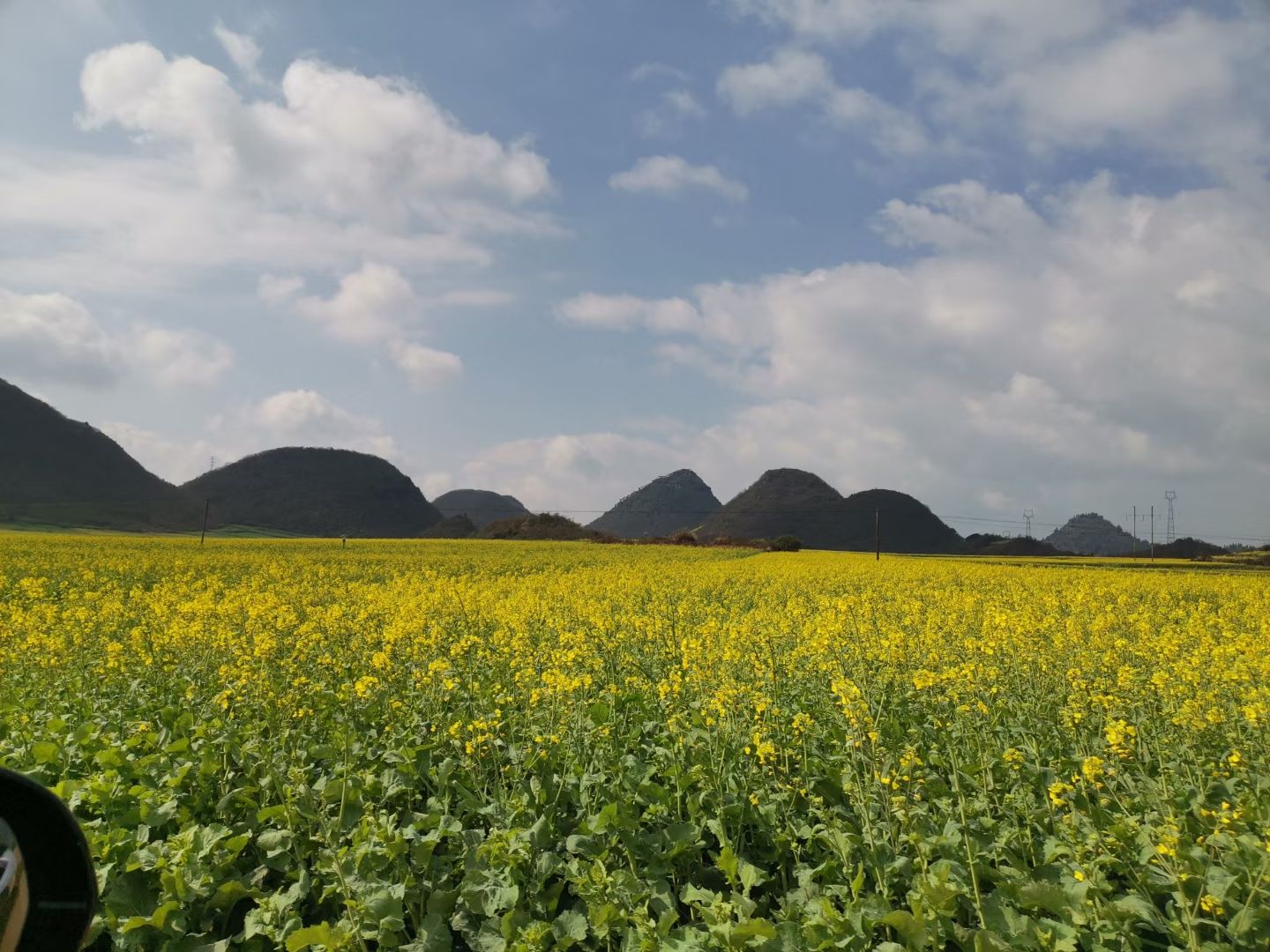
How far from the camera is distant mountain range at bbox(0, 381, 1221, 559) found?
108m

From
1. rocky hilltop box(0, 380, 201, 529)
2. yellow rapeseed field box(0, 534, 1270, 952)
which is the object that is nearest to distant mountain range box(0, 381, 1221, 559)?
rocky hilltop box(0, 380, 201, 529)

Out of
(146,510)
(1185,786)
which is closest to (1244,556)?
(1185,786)

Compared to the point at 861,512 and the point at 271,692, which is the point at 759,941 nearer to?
the point at 271,692

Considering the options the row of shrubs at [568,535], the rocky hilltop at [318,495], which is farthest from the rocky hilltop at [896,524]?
the rocky hilltop at [318,495]

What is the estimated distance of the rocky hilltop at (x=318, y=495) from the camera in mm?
140125

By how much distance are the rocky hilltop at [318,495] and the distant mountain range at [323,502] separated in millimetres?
272

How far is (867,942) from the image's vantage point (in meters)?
2.99

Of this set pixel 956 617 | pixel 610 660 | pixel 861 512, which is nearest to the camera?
pixel 610 660

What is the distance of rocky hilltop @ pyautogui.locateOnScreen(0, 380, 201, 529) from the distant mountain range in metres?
0.22

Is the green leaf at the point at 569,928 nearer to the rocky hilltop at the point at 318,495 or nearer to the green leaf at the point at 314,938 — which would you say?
the green leaf at the point at 314,938

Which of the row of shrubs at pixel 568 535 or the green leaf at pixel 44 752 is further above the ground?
the row of shrubs at pixel 568 535

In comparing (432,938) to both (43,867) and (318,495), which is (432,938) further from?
(318,495)

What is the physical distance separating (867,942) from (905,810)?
92 centimetres

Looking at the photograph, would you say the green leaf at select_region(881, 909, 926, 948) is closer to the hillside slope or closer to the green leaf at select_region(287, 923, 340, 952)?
the green leaf at select_region(287, 923, 340, 952)
